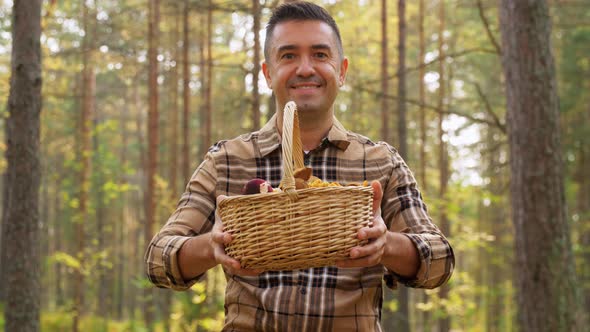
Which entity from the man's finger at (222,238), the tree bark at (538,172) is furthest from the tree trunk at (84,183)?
the man's finger at (222,238)

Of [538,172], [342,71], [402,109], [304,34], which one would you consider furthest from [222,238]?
[402,109]

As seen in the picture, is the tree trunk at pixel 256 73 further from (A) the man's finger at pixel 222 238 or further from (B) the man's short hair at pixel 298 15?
(A) the man's finger at pixel 222 238

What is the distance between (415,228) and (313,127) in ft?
1.95

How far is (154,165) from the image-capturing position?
45.1 feet

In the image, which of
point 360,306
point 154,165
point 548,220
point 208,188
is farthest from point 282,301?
point 154,165

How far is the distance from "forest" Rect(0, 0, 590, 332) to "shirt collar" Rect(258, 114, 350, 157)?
3.36m

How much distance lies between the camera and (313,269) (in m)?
2.52

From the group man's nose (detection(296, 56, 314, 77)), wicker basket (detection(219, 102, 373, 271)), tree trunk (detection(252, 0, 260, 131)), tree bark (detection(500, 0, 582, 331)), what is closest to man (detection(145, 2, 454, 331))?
man's nose (detection(296, 56, 314, 77))

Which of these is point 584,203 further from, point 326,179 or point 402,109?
point 326,179

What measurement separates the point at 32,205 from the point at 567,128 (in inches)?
615

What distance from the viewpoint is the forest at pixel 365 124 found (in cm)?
560

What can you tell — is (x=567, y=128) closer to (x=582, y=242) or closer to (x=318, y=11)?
(x=582, y=242)

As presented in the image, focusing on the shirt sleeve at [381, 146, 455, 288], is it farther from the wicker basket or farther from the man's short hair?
the man's short hair

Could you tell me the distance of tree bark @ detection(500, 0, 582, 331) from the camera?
5527 millimetres
